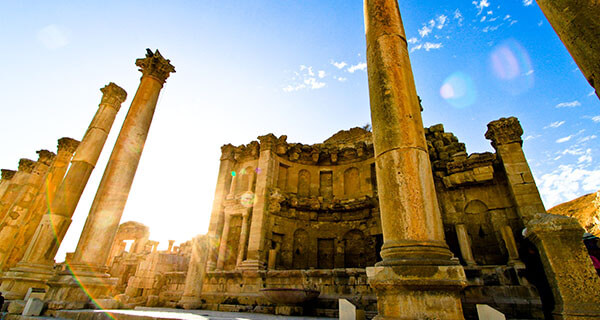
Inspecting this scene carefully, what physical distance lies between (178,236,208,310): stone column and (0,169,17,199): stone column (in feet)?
40.4

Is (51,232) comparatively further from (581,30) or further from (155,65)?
(581,30)

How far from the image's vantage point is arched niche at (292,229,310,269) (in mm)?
15102

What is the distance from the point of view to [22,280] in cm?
898

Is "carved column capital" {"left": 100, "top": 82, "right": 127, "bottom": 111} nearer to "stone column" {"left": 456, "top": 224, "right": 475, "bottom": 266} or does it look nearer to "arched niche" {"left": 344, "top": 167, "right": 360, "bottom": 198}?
"arched niche" {"left": 344, "top": 167, "right": 360, "bottom": 198}

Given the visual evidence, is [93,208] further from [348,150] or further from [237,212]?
[348,150]

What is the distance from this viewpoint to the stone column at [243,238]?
13.6 meters

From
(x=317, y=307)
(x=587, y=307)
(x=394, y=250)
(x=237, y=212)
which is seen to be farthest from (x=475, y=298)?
(x=237, y=212)

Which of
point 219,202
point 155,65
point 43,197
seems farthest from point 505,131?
point 43,197

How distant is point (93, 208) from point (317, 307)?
7.47m

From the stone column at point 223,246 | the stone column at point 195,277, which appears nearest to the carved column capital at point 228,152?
the stone column at point 223,246

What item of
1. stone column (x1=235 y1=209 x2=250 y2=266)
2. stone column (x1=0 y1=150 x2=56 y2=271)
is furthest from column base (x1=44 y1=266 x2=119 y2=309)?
stone column (x1=0 y1=150 x2=56 y2=271)

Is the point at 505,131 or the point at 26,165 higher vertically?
the point at 505,131

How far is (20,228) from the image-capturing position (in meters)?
12.6

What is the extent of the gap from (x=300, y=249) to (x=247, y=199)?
4166 millimetres
